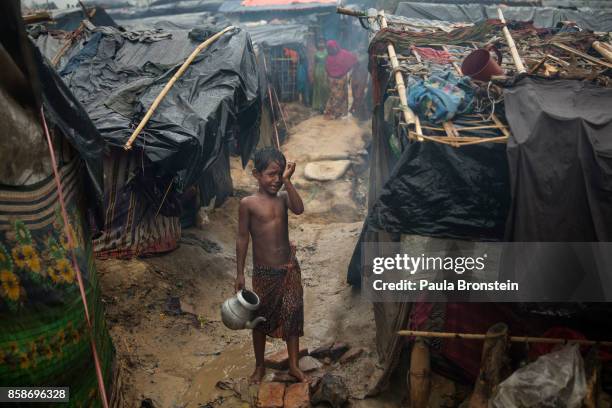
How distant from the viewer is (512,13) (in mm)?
12086

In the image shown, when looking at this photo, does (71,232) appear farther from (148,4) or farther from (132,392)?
(148,4)

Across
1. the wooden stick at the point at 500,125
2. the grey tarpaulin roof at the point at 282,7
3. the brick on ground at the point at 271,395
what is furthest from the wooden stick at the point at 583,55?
the grey tarpaulin roof at the point at 282,7

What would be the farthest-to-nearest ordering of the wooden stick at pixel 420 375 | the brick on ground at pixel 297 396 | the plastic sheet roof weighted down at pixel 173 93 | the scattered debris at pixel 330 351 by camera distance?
1. the plastic sheet roof weighted down at pixel 173 93
2. the scattered debris at pixel 330 351
3. the brick on ground at pixel 297 396
4. the wooden stick at pixel 420 375

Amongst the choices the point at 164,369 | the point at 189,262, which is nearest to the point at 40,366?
the point at 164,369

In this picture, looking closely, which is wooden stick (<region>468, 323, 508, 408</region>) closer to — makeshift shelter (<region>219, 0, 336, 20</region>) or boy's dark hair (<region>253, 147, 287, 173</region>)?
boy's dark hair (<region>253, 147, 287, 173</region>)

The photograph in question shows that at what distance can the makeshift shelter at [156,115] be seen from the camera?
540 centimetres

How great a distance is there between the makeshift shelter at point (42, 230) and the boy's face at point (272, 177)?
1.31 metres

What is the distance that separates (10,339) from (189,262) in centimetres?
402

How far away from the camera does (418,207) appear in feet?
11.1

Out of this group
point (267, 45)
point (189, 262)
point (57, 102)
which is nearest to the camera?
point (57, 102)

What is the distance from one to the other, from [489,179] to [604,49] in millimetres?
2714

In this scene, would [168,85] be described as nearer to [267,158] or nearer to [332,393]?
[267,158]

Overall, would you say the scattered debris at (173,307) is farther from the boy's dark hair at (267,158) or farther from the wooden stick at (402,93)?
the wooden stick at (402,93)

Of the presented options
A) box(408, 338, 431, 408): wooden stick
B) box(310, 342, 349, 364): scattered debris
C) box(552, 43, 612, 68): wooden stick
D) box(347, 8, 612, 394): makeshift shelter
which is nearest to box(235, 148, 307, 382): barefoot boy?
box(310, 342, 349, 364): scattered debris
